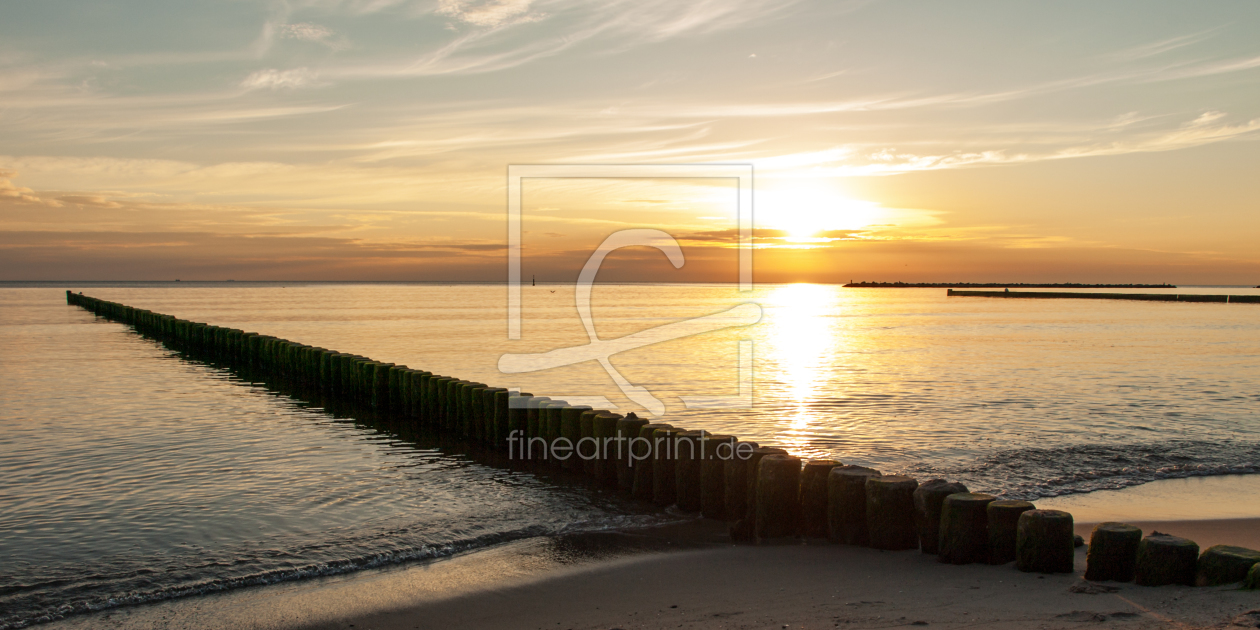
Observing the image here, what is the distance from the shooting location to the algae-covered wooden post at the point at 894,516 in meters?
7.09

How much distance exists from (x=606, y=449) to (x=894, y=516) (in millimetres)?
3987

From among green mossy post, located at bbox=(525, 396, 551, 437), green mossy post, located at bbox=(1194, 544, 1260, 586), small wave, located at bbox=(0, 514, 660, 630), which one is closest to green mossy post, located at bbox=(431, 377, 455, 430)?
green mossy post, located at bbox=(525, 396, 551, 437)

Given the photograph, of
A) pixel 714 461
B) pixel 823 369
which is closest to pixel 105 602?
pixel 714 461

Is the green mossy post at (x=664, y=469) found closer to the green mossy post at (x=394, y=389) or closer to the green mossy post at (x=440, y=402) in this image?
the green mossy post at (x=440, y=402)

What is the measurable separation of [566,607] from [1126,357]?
2753 centimetres

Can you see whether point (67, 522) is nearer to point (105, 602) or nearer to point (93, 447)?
point (105, 602)

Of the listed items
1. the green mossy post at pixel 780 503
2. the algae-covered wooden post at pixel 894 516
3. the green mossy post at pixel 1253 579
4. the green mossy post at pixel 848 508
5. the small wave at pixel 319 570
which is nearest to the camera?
the green mossy post at pixel 1253 579

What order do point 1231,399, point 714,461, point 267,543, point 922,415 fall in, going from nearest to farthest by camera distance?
point 267,543 → point 714,461 → point 922,415 → point 1231,399

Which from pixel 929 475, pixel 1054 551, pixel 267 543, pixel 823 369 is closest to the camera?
pixel 1054 551

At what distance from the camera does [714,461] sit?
8.59m

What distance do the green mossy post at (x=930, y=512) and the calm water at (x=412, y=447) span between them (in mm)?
2907

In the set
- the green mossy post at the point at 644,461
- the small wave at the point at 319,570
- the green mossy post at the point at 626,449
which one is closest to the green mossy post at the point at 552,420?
the green mossy post at the point at 626,449

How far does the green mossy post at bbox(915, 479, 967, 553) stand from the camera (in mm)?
6898

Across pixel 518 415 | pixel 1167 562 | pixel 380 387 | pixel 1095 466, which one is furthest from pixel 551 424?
pixel 1095 466
